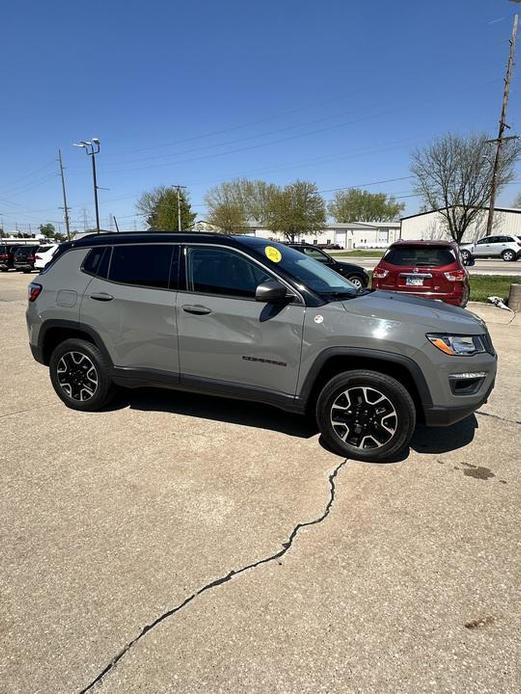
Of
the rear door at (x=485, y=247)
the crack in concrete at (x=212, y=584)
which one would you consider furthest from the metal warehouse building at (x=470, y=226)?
the crack in concrete at (x=212, y=584)

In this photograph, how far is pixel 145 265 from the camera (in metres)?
4.18

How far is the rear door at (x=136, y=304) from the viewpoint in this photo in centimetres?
400

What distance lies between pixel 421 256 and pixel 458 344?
17.6 ft

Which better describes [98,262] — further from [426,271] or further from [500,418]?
[426,271]

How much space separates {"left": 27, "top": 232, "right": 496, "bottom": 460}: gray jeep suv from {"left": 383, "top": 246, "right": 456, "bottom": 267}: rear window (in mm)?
4396

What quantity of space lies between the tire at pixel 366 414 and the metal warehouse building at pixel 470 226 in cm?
4648

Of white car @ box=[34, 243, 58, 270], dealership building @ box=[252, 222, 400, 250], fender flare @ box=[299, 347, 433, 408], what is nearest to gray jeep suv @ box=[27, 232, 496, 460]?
fender flare @ box=[299, 347, 433, 408]

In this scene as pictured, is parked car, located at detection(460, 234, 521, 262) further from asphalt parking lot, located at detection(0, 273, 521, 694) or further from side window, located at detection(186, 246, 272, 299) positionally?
asphalt parking lot, located at detection(0, 273, 521, 694)

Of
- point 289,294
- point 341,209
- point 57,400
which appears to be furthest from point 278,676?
point 341,209

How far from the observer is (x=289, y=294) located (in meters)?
3.58

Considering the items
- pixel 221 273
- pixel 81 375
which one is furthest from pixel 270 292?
pixel 81 375

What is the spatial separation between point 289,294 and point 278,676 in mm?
2509

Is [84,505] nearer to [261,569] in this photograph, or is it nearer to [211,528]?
[211,528]

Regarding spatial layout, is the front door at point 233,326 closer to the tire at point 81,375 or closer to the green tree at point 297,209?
the tire at point 81,375
